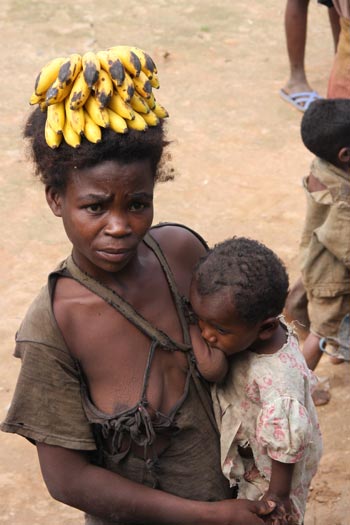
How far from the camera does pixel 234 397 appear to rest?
7.93 feet

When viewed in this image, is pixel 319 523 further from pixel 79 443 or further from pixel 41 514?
pixel 79 443

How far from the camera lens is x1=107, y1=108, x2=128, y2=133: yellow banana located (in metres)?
2.13

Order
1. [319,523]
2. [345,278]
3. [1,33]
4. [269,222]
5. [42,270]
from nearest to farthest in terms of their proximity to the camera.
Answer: [319,523] → [345,278] → [42,270] → [269,222] → [1,33]

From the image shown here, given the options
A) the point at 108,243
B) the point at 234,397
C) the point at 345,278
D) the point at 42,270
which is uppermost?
the point at 108,243

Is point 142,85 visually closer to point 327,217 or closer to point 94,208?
point 94,208

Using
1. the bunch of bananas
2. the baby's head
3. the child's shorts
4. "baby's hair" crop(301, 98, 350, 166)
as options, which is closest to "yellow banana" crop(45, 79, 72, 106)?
the bunch of bananas

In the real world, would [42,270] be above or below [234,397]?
below

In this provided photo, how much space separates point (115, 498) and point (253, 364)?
0.48m

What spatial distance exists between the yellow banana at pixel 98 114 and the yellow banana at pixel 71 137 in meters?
0.05

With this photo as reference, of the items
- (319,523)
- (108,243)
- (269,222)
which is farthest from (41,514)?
(269,222)

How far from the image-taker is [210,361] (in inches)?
92.2

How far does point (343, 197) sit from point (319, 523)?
1.36m

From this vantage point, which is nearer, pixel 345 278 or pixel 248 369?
pixel 248 369

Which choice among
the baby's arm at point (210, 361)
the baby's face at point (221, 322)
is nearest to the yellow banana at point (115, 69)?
the baby's face at point (221, 322)
